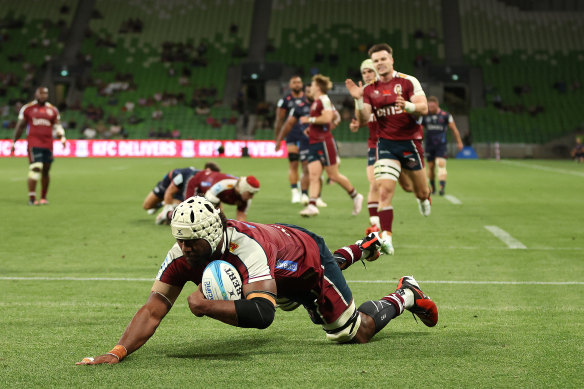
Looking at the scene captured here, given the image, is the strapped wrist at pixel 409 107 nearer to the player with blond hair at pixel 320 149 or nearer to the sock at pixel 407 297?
the sock at pixel 407 297

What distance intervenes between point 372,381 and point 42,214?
12413 mm

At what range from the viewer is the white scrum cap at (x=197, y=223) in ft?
15.4

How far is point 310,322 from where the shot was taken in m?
6.61

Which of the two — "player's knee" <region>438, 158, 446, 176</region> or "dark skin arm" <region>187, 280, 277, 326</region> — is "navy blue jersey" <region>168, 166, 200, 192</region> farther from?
"player's knee" <region>438, 158, 446, 176</region>

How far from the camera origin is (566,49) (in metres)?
56.6

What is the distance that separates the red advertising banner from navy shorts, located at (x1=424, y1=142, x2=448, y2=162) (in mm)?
24510

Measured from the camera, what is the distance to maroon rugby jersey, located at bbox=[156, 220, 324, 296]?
16.1 feet

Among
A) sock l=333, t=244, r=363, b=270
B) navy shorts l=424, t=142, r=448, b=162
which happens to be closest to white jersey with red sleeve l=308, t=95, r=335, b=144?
navy shorts l=424, t=142, r=448, b=162

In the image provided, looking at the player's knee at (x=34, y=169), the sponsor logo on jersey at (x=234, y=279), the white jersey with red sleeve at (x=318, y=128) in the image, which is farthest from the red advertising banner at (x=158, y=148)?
the sponsor logo on jersey at (x=234, y=279)

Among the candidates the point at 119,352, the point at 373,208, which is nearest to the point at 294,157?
the point at 373,208

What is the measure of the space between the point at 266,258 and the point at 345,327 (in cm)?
101

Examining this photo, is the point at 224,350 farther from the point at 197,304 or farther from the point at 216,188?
the point at 216,188

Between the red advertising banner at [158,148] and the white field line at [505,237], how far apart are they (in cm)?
3164

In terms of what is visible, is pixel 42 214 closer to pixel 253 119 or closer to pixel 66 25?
pixel 253 119
